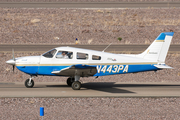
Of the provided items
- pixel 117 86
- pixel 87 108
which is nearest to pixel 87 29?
pixel 117 86

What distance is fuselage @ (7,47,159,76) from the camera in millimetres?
16922

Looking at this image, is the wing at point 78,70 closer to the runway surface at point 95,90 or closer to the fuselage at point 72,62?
the fuselage at point 72,62

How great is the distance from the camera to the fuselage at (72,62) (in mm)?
16922

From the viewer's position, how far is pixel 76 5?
52.5 m

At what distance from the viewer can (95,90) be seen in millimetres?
17297

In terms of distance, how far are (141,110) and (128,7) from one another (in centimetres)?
3919

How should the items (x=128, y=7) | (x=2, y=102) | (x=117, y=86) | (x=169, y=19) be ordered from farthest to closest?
(x=128, y=7) → (x=169, y=19) → (x=117, y=86) → (x=2, y=102)

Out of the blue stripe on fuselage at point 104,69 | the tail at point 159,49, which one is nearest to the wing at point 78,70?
the blue stripe on fuselage at point 104,69

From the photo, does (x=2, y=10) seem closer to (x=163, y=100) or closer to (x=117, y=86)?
(x=117, y=86)

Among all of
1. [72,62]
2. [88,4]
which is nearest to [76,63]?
[72,62]

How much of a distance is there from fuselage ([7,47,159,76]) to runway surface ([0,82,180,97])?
1078 millimetres

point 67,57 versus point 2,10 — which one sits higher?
point 2,10

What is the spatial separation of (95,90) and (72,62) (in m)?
2.07

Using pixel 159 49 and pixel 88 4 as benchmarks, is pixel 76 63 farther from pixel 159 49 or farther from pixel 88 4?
pixel 88 4
